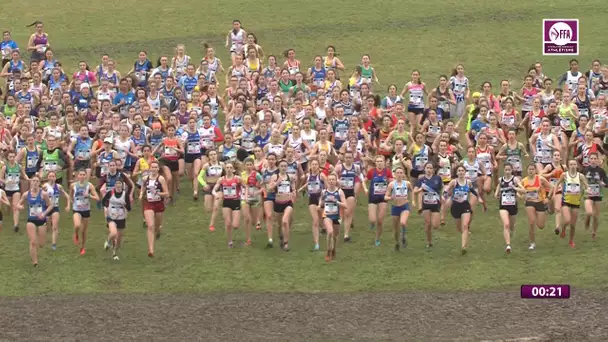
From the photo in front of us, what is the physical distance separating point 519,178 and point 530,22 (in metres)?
17.7

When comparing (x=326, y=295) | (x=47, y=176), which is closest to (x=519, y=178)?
(x=326, y=295)

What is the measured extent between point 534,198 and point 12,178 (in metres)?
11.2

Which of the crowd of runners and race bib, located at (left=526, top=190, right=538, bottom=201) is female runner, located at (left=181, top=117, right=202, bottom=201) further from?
race bib, located at (left=526, top=190, right=538, bottom=201)

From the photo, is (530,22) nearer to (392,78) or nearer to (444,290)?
(392,78)

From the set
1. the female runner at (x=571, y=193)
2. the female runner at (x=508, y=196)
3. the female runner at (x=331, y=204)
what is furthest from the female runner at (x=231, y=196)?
the female runner at (x=571, y=193)

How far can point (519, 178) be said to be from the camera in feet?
95.0

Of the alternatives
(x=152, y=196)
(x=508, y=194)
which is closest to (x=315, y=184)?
(x=152, y=196)

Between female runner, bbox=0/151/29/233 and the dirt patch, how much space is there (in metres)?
3.82

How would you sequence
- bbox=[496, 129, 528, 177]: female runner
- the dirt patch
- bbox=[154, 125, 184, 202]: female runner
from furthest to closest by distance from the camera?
bbox=[154, 125, 184, 202]: female runner, bbox=[496, 129, 528, 177]: female runner, the dirt patch

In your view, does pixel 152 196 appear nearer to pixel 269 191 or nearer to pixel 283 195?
pixel 269 191

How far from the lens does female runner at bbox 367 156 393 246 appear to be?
29.1m

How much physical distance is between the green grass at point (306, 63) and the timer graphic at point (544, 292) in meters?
0.53

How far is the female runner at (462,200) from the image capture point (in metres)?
28.7

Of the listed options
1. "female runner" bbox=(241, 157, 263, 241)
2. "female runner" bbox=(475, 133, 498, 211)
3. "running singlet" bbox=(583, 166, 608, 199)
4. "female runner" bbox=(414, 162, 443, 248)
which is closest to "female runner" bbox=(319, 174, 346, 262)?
"female runner" bbox=(241, 157, 263, 241)
